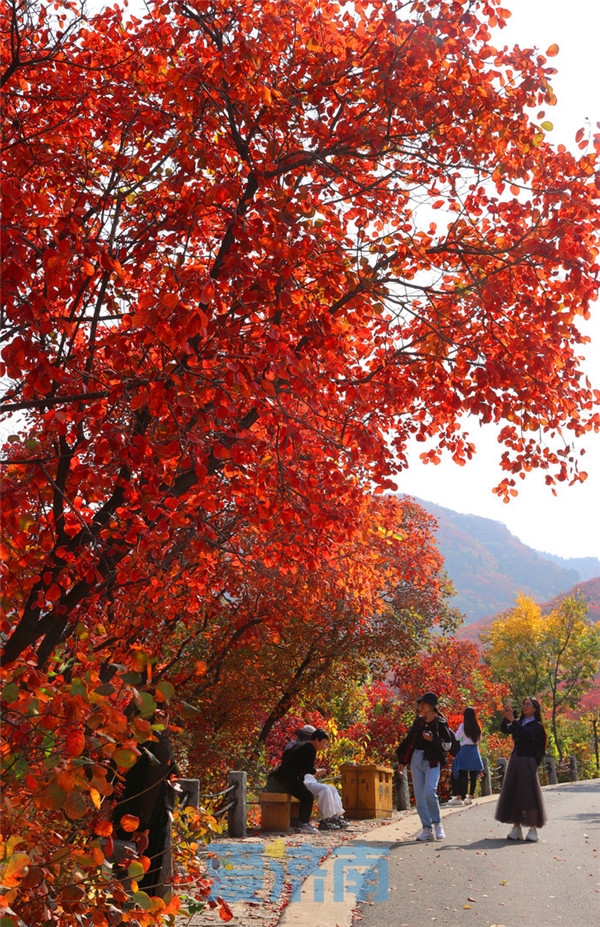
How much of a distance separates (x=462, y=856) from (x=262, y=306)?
22.3ft

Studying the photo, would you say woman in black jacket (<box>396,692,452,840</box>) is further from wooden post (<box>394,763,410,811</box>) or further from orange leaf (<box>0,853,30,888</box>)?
orange leaf (<box>0,853,30,888</box>)

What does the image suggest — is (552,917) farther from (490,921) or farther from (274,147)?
(274,147)

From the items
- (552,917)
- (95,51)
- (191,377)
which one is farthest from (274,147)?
(552,917)

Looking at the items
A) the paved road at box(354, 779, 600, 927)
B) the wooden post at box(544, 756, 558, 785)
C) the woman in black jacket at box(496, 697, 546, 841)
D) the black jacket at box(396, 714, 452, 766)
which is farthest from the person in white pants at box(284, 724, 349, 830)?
the wooden post at box(544, 756, 558, 785)

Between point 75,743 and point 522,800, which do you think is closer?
point 75,743

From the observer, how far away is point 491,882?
8078mm

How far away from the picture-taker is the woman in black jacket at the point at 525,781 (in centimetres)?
1127

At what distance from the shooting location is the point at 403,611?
20.5 m

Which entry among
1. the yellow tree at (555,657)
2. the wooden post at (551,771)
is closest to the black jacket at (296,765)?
the wooden post at (551,771)

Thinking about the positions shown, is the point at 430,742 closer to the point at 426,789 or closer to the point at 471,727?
the point at 426,789

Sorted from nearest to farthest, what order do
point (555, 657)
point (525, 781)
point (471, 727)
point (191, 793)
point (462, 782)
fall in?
point (191, 793) → point (525, 781) → point (471, 727) → point (462, 782) → point (555, 657)

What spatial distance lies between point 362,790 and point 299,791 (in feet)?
8.85

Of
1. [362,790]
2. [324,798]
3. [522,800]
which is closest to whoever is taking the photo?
[522,800]

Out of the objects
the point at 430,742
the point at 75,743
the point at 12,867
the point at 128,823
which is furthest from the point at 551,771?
the point at 12,867
